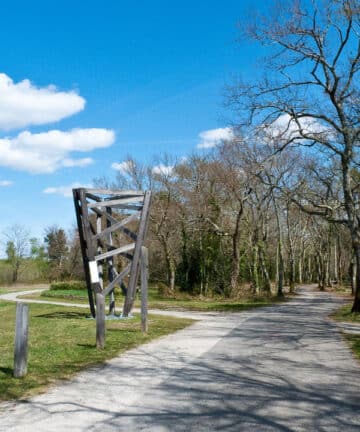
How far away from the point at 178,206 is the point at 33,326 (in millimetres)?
23919

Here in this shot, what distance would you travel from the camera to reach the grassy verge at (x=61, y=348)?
271 inches

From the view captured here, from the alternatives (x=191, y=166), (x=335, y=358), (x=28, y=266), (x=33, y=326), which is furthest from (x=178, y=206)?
(x=28, y=266)

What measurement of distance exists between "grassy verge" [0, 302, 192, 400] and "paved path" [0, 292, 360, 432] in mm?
433

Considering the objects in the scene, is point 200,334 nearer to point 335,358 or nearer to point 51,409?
point 335,358

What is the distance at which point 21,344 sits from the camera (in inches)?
286

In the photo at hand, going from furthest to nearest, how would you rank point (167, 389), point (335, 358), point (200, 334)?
1. point (200, 334)
2. point (335, 358)
3. point (167, 389)

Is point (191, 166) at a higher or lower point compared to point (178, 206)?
higher

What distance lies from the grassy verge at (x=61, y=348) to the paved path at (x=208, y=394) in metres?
0.43

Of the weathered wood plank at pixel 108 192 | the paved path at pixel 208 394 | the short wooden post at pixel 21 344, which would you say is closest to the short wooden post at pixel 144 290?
the weathered wood plank at pixel 108 192

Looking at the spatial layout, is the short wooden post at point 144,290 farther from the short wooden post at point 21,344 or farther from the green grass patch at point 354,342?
the short wooden post at point 21,344

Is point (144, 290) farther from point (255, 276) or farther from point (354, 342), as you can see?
point (255, 276)

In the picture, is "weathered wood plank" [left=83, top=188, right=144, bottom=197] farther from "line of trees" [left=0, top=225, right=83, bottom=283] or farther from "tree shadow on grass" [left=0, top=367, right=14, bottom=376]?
"line of trees" [left=0, top=225, right=83, bottom=283]

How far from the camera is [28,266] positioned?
250 ft

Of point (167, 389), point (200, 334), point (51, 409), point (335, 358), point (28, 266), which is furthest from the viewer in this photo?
point (28, 266)
